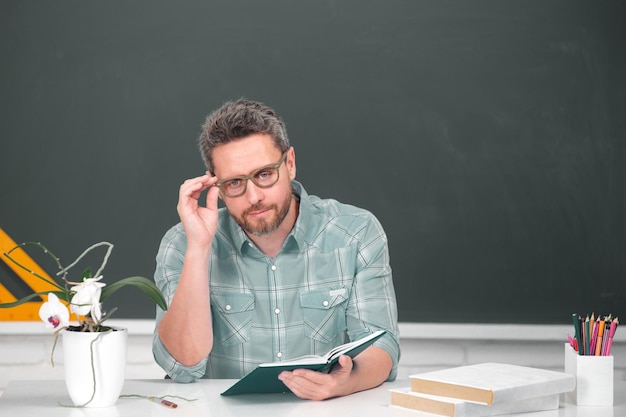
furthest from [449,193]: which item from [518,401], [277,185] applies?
[518,401]

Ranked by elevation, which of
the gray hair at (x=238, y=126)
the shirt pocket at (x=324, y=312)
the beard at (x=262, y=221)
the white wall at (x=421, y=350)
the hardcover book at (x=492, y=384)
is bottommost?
the white wall at (x=421, y=350)

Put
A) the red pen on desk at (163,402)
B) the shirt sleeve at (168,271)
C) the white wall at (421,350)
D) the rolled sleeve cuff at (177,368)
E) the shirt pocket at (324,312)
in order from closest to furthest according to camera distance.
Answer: the red pen on desk at (163,402) → the rolled sleeve cuff at (177,368) → the shirt sleeve at (168,271) → the shirt pocket at (324,312) → the white wall at (421,350)

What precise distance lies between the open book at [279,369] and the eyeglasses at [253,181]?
1.76 ft

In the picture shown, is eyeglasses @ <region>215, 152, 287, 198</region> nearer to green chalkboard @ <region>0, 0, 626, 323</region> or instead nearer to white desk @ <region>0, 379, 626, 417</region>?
white desk @ <region>0, 379, 626, 417</region>

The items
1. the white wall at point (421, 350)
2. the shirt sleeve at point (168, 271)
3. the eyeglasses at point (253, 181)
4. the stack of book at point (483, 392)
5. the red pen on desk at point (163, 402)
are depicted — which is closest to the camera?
the stack of book at point (483, 392)

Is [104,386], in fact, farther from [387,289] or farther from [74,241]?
[74,241]

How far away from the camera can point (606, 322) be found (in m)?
1.59

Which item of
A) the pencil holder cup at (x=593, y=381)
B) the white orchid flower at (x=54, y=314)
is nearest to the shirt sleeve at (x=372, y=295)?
the pencil holder cup at (x=593, y=381)

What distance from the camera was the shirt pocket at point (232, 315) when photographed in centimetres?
209

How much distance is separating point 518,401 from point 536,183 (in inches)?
55.0

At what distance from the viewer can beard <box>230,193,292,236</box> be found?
2.02m

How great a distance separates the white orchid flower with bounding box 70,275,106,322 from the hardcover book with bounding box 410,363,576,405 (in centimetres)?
62

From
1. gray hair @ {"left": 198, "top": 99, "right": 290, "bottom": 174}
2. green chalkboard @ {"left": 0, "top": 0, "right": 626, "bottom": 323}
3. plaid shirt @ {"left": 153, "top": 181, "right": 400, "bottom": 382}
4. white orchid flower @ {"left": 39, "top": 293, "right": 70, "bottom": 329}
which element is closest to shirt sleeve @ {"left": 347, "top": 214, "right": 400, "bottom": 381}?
plaid shirt @ {"left": 153, "top": 181, "right": 400, "bottom": 382}

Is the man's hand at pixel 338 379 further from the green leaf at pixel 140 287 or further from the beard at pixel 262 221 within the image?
the beard at pixel 262 221
